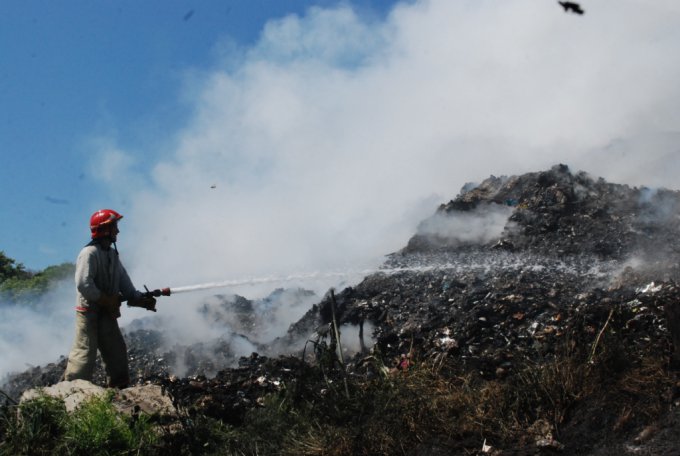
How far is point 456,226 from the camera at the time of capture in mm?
11461

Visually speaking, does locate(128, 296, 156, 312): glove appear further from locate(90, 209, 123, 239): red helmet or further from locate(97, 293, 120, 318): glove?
locate(90, 209, 123, 239): red helmet

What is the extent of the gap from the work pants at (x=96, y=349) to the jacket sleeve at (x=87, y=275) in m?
0.21

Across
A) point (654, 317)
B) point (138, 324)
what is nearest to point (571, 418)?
point (654, 317)

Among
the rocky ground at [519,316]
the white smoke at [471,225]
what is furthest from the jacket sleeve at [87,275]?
the white smoke at [471,225]

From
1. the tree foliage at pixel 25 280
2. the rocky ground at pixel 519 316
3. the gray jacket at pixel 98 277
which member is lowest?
the rocky ground at pixel 519 316

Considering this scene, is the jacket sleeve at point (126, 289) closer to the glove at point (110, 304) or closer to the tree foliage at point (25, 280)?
the glove at point (110, 304)

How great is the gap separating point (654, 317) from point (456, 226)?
6.18 metres

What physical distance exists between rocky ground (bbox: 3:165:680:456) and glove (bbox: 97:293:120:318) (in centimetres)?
74

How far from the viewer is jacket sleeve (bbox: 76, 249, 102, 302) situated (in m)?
5.89

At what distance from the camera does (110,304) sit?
6066 millimetres

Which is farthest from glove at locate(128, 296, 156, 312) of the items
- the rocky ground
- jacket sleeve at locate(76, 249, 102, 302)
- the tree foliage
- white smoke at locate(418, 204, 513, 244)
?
the tree foliage

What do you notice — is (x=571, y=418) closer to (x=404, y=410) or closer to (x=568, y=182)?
(x=404, y=410)

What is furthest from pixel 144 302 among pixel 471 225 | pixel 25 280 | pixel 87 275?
pixel 25 280

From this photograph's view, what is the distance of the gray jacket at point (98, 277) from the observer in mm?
5922
